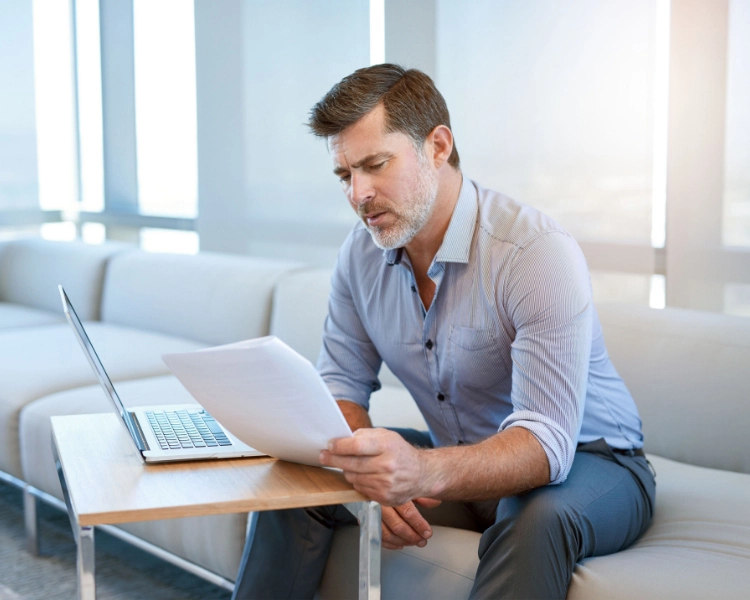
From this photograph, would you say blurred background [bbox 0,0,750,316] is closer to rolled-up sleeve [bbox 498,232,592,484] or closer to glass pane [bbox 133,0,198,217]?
glass pane [bbox 133,0,198,217]

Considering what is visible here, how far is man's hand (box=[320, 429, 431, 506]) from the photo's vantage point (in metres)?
1.11

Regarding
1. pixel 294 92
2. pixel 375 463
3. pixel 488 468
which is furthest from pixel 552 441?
pixel 294 92

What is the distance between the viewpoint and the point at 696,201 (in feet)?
7.45


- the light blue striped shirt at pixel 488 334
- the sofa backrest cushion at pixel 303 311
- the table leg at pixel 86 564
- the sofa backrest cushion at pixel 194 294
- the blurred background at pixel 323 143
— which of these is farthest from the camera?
the sofa backrest cushion at pixel 194 294

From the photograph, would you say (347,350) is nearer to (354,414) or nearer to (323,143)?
(354,414)

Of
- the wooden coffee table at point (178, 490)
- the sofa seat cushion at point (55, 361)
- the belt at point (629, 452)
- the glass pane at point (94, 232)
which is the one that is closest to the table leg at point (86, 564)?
the wooden coffee table at point (178, 490)

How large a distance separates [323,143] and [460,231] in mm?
1842

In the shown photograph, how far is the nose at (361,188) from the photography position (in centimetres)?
154

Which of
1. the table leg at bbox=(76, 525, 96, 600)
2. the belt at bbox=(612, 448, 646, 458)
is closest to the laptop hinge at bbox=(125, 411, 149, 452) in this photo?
the table leg at bbox=(76, 525, 96, 600)

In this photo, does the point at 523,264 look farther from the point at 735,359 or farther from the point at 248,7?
the point at 248,7

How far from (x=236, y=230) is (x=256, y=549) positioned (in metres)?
2.42

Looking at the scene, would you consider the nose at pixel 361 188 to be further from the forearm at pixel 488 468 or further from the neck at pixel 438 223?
the forearm at pixel 488 468

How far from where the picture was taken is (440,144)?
163 cm

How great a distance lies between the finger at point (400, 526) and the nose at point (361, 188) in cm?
52
